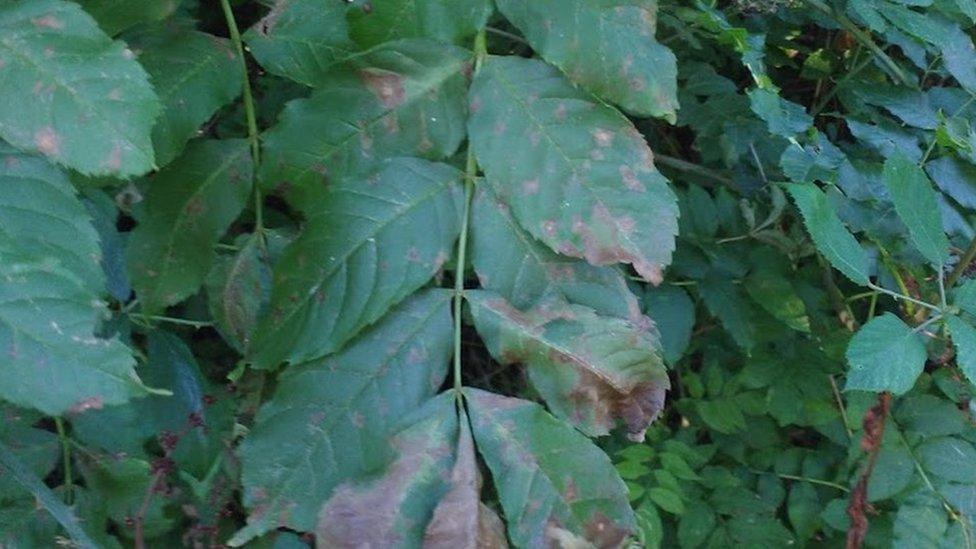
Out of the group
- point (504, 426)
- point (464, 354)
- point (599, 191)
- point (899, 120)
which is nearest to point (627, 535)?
point (504, 426)

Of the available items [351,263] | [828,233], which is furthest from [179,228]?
[828,233]

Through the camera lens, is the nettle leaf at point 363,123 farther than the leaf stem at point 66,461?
No

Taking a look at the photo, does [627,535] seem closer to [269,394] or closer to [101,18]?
[269,394]

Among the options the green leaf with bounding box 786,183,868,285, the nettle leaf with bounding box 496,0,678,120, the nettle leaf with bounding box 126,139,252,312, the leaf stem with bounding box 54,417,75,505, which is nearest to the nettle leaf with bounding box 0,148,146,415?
the nettle leaf with bounding box 126,139,252,312

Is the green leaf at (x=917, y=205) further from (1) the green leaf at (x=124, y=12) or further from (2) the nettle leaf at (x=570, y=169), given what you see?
(1) the green leaf at (x=124, y=12)

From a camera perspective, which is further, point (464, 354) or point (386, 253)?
point (464, 354)

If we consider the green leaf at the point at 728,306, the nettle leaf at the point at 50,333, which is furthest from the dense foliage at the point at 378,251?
the green leaf at the point at 728,306

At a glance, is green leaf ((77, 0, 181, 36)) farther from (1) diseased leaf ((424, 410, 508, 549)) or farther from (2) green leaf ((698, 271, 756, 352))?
(2) green leaf ((698, 271, 756, 352))
